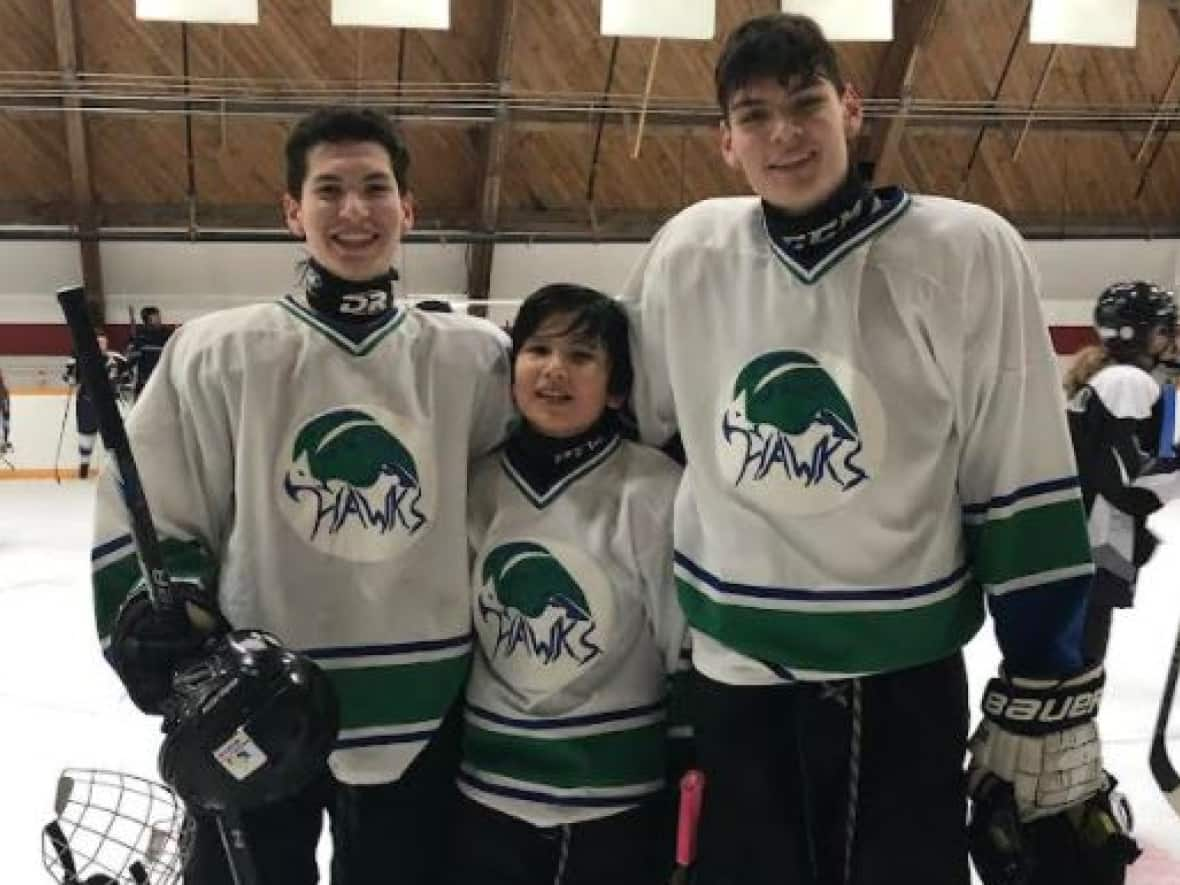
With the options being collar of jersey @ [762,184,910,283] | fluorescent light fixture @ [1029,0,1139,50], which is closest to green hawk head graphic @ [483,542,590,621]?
collar of jersey @ [762,184,910,283]

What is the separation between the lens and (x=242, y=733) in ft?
3.74

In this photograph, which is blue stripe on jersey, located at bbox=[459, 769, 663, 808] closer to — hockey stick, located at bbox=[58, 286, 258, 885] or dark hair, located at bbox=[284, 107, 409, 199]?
hockey stick, located at bbox=[58, 286, 258, 885]

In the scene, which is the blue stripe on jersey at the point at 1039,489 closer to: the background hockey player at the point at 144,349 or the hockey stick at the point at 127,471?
the hockey stick at the point at 127,471

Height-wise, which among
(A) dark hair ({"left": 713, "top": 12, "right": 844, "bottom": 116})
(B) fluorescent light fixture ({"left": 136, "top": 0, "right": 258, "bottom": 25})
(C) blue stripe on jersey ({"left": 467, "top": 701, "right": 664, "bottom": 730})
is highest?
(A) dark hair ({"left": 713, "top": 12, "right": 844, "bottom": 116})

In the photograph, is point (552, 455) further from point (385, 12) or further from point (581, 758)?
point (385, 12)

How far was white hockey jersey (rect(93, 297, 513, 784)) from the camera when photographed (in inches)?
58.0

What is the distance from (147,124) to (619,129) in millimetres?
3582

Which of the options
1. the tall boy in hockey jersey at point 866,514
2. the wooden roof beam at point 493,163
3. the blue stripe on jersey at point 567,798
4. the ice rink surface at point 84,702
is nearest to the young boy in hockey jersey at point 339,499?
the blue stripe on jersey at point 567,798

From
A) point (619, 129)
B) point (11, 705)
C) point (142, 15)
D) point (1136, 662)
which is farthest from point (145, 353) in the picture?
point (1136, 662)

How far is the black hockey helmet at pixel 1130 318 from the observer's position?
292 cm

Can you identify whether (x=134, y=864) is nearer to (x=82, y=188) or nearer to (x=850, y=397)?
(x=850, y=397)

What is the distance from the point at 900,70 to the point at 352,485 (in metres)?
9.06

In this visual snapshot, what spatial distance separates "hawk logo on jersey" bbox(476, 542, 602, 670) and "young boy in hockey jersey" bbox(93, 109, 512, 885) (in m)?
0.04

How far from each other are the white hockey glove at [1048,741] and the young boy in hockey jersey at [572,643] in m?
0.39
